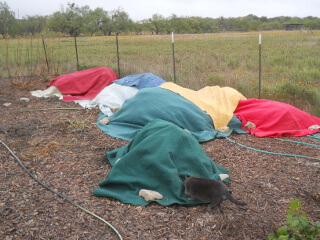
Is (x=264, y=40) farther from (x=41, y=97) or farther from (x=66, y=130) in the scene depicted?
(x=66, y=130)

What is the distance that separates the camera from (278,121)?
5320 millimetres

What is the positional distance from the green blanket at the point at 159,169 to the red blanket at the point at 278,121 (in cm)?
210

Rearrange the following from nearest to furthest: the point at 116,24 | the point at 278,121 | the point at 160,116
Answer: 1. the point at 160,116
2. the point at 278,121
3. the point at 116,24

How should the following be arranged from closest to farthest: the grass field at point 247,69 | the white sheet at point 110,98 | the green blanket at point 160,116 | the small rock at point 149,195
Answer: the small rock at point 149,195 < the green blanket at point 160,116 < the white sheet at point 110,98 < the grass field at point 247,69

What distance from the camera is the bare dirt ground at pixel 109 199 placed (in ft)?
8.75

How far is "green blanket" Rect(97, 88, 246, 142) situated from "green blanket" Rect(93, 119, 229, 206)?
1524mm

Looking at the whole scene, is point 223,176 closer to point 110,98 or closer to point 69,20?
point 110,98

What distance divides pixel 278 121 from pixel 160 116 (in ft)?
6.36

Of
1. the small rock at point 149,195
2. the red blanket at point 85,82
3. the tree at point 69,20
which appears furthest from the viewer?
the tree at point 69,20

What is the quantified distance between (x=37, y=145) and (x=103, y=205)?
6.79 feet

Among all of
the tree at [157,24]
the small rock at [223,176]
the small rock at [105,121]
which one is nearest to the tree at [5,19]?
the small rock at [105,121]

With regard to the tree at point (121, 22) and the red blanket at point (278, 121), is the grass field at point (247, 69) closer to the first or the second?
the red blanket at point (278, 121)

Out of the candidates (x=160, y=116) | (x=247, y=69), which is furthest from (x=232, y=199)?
(x=247, y=69)

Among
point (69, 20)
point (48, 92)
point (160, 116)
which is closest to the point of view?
point (160, 116)
